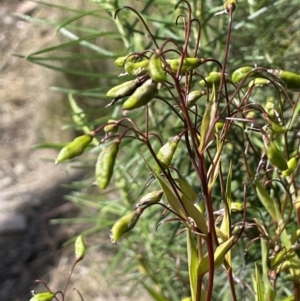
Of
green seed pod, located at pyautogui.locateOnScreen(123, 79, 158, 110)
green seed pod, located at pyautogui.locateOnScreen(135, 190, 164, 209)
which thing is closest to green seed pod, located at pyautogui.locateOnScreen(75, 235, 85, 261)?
green seed pod, located at pyautogui.locateOnScreen(135, 190, 164, 209)

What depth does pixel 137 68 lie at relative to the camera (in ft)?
1.44

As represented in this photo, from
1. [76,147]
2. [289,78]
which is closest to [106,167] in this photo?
[76,147]

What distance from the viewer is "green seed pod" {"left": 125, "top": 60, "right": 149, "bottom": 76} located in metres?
0.42

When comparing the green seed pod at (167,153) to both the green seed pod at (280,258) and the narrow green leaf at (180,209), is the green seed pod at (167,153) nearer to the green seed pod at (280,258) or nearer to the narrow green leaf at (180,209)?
the narrow green leaf at (180,209)

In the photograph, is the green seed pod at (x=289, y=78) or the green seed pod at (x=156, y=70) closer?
the green seed pod at (x=156, y=70)

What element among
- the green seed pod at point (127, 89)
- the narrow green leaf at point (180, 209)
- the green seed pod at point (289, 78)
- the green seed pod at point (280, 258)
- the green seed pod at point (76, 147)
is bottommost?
the green seed pod at point (280, 258)

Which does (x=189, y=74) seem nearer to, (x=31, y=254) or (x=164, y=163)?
(x=164, y=163)

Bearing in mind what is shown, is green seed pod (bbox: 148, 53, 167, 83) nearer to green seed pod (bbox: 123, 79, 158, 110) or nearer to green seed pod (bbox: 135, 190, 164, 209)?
green seed pod (bbox: 123, 79, 158, 110)

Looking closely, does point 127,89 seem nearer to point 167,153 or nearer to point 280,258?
point 167,153

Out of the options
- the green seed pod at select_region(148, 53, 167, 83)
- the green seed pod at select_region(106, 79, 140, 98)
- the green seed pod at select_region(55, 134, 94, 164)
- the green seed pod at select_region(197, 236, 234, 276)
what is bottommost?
the green seed pod at select_region(197, 236, 234, 276)

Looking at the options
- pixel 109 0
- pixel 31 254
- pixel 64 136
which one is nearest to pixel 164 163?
pixel 109 0

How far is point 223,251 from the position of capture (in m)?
0.45

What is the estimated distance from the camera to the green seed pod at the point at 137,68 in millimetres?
419

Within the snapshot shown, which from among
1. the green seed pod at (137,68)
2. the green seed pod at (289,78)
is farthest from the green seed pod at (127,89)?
the green seed pod at (289,78)
